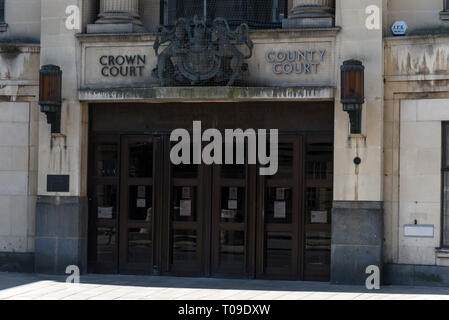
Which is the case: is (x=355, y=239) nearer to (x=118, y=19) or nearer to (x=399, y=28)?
(x=399, y=28)

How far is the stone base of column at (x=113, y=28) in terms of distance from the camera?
17062mm

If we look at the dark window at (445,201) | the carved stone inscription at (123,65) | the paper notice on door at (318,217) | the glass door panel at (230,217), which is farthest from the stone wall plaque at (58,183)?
the dark window at (445,201)

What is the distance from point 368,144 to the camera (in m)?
15.8

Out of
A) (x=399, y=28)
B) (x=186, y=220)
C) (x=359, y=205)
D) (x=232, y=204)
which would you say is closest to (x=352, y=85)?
(x=399, y=28)

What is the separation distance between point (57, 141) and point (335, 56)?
5.77 metres

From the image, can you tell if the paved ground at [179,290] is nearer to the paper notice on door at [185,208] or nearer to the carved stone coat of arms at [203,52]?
the paper notice on door at [185,208]

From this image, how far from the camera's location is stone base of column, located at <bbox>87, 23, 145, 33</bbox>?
17062mm

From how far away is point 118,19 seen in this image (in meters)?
17.2

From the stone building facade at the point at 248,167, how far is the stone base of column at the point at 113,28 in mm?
28

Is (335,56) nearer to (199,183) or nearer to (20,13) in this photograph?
(199,183)

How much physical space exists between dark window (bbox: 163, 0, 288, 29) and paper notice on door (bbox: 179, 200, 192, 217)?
3701 mm

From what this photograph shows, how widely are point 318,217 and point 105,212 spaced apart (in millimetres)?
4376

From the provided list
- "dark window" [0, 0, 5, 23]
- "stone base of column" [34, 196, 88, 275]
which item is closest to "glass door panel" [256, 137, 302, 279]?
"stone base of column" [34, 196, 88, 275]

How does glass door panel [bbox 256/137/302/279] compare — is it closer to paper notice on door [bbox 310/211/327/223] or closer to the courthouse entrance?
the courthouse entrance
